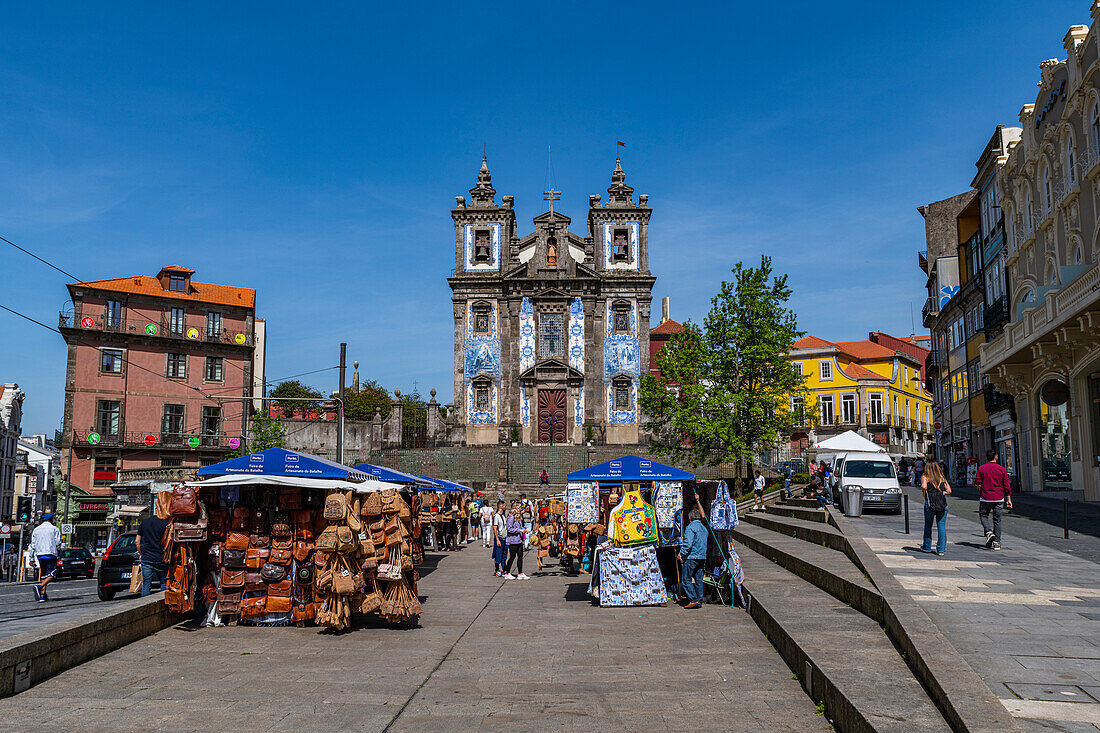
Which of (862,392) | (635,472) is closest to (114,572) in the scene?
(635,472)

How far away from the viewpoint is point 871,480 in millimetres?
24938

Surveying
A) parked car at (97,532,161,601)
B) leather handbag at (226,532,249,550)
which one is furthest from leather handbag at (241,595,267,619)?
parked car at (97,532,161,601)

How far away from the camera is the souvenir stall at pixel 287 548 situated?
10438 millimetres

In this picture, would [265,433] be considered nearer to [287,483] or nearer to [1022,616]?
[287,483]

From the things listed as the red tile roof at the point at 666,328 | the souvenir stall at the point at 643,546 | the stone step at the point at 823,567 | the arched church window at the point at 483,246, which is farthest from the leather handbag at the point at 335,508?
the red tile roof at the point at 666,328

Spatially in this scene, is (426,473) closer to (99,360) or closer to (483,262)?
(483,262)

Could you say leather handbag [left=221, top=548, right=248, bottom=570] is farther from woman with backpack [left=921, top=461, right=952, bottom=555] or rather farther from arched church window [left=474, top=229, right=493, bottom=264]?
arched church window [left=474, top=229, right=493, bottom=264]

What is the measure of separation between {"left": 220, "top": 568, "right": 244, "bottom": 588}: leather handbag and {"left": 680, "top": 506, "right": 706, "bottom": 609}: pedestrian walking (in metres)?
6.19

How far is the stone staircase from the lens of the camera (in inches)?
210

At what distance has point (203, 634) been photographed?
1027 centimetres

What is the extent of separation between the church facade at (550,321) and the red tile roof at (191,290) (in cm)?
1370

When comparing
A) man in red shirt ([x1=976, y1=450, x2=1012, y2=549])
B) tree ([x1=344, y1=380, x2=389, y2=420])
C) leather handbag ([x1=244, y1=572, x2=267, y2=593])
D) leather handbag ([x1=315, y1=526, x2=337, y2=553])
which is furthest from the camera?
tree ([x1=344, y1=380, x2=389, y2=420])

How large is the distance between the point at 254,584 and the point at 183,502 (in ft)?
4.60

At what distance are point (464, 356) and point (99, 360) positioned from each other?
68.0ft
